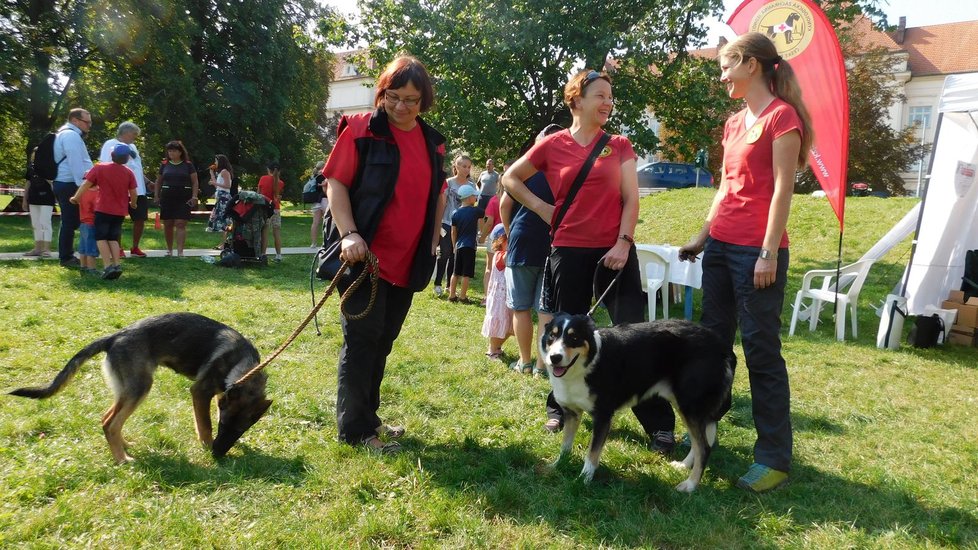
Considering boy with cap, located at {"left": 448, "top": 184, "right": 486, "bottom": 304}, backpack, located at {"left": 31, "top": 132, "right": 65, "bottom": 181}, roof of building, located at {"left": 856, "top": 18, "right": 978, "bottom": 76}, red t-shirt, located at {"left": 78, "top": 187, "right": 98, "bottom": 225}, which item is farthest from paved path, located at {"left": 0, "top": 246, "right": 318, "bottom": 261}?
roof of building, located at {"left": 856, "top": 18, "right": 978, "bottom": 76}

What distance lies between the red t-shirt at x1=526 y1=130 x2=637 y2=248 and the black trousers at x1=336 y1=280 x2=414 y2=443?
1.07 metres

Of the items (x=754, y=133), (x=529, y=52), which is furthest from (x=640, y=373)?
(x=529, y=52)

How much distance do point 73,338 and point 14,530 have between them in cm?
343

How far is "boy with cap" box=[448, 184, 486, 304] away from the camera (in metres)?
8.65

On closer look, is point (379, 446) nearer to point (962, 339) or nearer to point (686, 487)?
point (686, 487)

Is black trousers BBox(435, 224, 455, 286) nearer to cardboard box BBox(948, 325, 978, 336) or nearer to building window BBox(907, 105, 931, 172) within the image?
cardboard box BBox(948, 325, 978, 336)

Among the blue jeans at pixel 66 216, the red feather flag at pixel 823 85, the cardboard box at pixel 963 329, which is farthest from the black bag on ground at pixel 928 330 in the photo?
the blue jeans at pixel 66 216

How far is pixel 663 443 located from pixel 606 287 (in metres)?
0.97

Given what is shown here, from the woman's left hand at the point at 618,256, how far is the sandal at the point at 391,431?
5.19ft

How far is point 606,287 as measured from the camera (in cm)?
370

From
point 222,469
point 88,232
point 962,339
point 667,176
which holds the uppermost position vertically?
point 667,176

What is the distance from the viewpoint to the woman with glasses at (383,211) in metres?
3.18

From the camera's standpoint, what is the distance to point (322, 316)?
7.18 metres

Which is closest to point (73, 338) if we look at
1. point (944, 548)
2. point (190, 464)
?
point (190, 464)
